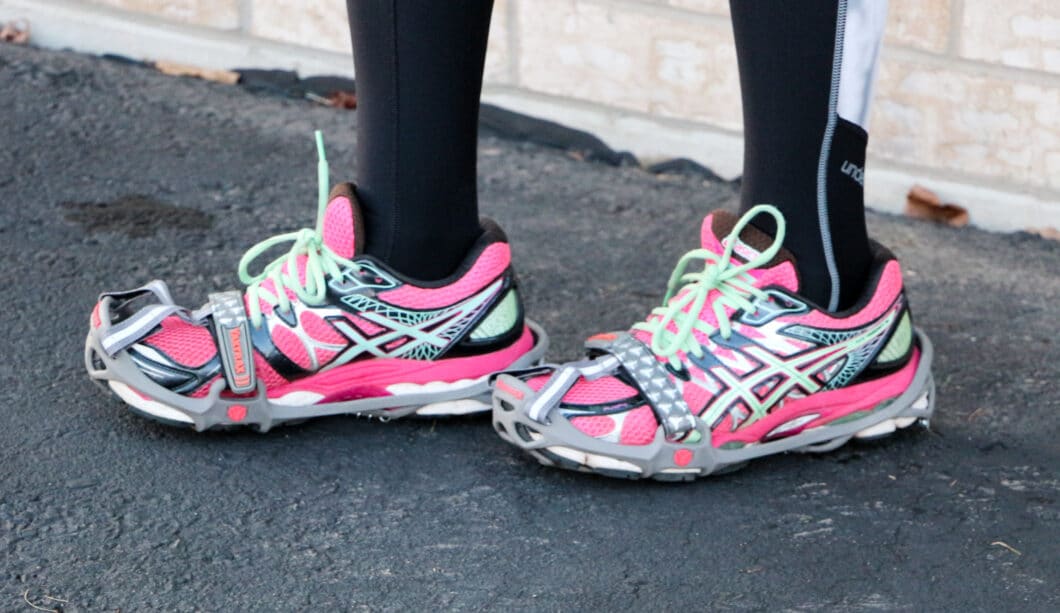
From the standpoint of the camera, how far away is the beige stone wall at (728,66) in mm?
2133

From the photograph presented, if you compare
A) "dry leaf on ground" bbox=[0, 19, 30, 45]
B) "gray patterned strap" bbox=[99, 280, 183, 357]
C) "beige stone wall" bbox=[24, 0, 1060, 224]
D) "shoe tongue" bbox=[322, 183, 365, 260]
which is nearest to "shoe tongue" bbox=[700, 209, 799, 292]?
"shoe tongue" bbox=[322, 183, 365, 260]

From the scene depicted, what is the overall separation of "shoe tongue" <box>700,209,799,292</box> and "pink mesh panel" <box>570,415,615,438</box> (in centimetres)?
22

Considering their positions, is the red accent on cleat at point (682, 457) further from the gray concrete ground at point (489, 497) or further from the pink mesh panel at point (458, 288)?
the pink mesh panel at point (458, 288)

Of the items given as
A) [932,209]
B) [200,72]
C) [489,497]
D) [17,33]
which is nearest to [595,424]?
[489,497]

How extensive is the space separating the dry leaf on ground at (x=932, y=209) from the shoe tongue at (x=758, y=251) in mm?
904

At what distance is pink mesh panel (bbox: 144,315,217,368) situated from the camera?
143cm

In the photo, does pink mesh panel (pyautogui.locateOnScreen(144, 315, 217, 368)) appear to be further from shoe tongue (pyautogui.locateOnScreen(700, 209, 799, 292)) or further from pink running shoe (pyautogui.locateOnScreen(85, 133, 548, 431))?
shoe tongue (pyautogui.locateOnScreen(700, 209, 799, 292))

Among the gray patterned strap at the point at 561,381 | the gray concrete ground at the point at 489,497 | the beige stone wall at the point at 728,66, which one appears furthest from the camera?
the beige stone wall at the point at 728,66

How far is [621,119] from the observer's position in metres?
2.45

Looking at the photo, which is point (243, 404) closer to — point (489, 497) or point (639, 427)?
point (489, 497)

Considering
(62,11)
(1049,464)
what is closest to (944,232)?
(1049,464)

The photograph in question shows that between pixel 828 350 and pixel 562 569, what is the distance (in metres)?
0.39

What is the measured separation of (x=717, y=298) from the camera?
1.44 metres

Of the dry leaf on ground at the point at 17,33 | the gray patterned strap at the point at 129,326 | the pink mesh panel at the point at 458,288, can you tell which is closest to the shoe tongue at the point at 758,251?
the pink mesh panel at the point at 458,288
